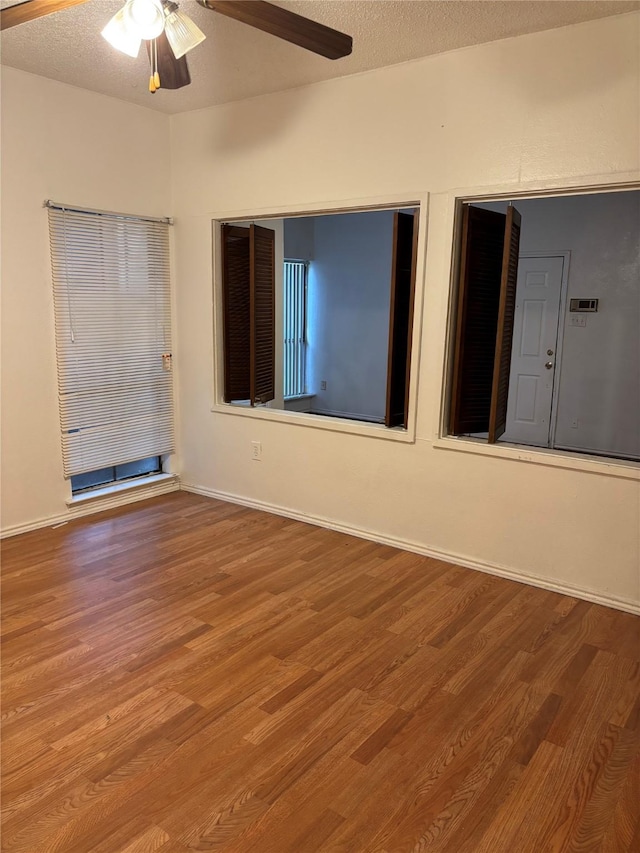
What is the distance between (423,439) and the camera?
358cm

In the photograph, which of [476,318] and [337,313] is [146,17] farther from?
[337,313]

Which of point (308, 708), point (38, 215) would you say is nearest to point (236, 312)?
point (38, 215)

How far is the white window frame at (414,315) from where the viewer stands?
3.44m

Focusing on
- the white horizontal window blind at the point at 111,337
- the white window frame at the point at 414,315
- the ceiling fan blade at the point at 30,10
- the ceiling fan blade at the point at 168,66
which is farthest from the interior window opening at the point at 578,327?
the ceiling fan blade at the point at 30,10

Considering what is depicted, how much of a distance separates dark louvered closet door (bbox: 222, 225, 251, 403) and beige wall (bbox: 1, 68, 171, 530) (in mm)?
773

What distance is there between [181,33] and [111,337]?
2.37m

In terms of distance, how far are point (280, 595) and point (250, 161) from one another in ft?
9.33

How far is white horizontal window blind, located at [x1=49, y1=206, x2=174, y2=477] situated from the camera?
156 inches

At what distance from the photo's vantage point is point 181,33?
2.25 meters

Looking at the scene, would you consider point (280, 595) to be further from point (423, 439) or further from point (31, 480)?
point (31, 480)

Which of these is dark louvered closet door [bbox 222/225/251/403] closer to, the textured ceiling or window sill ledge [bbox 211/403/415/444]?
window sill ledge [bbox 211/403/415/444]

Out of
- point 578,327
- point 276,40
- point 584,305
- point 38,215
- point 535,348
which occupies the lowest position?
point 535,348

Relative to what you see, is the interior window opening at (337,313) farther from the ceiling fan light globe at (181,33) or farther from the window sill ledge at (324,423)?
the ceiling fan light globe at (181,33)

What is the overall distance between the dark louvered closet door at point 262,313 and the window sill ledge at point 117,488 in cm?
103
